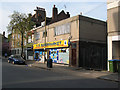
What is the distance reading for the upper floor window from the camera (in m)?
19.7

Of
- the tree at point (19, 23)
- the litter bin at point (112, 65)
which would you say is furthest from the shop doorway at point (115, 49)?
the tree at point (19, 23)

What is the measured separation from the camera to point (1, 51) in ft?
209

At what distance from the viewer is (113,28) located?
45.6 feet

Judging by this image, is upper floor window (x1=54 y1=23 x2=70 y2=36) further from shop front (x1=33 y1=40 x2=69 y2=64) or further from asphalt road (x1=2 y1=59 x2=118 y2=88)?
asphalt road (x1=2 y1=59 x2=118 y2=88)

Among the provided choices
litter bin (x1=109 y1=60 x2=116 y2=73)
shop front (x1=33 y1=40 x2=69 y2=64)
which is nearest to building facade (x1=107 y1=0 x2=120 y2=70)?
litter bin (x1=109 y1=60 x2=116 y2=73)

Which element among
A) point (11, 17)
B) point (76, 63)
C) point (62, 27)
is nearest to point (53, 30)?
point (62, 27)

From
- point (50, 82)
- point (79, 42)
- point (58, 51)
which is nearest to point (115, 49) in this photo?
point (79, 42)

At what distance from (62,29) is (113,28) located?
844 cm

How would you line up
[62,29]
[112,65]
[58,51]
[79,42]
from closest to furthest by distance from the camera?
[112,65]
[79,42]
[62,29]
[58,51]

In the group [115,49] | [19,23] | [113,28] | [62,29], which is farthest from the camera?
[19,23]

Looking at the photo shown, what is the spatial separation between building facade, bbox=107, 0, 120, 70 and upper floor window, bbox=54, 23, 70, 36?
6.69 meters

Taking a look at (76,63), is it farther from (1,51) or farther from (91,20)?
(1,51)

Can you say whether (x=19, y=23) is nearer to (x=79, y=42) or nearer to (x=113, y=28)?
(x=79, y=42)

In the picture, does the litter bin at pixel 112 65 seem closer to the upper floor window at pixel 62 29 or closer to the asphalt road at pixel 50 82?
the asphalt road at pixel 50 82
